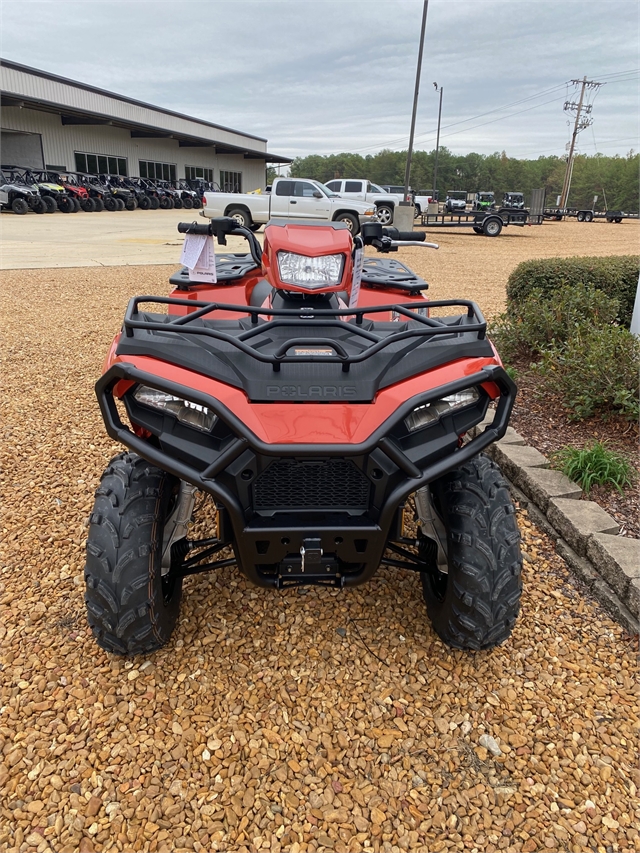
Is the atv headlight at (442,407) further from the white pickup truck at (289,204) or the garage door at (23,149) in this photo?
the garage door at (23,149)

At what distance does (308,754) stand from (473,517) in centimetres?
84

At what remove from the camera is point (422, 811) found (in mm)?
1572

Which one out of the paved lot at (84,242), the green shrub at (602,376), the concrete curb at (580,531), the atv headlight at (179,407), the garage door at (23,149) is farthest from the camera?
the garage door at (23,149)

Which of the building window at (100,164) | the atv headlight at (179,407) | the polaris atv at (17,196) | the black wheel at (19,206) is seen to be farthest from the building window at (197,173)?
the atv headlight at (179,407)

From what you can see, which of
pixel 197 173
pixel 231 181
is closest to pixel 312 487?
pixel 197 173

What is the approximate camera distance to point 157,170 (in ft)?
132

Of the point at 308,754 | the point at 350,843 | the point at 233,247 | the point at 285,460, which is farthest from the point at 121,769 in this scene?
the point at 233,247

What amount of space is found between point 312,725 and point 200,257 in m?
1.78

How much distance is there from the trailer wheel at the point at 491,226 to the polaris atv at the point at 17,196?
1610 centimetres

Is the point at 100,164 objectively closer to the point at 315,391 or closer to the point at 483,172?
the point at 315,391

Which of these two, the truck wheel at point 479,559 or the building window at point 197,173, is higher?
the building window at point 197,173

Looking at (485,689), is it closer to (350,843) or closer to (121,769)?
(350,843)

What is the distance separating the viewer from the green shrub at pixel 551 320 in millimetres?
4207

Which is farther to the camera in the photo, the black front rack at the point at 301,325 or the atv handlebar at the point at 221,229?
the atv handlebar at the point at 221,229
